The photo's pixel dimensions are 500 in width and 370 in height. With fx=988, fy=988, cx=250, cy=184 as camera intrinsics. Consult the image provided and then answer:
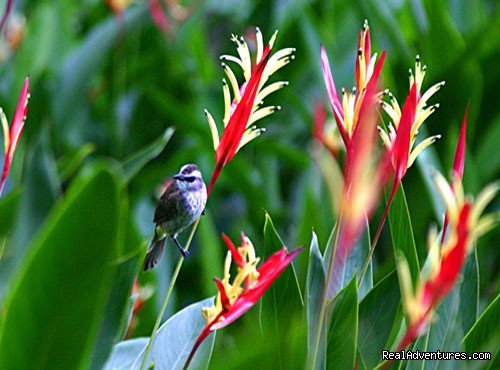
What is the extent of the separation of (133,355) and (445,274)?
17.9 inches

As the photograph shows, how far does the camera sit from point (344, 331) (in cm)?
84

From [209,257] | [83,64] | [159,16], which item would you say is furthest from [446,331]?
[159,16]

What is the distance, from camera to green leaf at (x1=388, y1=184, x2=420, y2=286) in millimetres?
931

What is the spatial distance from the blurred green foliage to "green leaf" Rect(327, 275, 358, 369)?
0.60m

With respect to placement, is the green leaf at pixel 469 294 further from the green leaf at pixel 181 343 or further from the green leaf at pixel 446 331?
the green leaf at pixel 181 343

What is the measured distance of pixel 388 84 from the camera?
2090 millimetres

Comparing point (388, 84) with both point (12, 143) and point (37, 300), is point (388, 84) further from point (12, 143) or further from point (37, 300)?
point (37, 300)

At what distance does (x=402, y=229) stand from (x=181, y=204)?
0.79ft

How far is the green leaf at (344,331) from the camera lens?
831 mm

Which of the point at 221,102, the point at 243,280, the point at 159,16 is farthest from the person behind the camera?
the point at 221,102

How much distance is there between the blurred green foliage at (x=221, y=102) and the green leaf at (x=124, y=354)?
473 mm

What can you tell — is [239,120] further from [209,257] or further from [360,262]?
[209,257]

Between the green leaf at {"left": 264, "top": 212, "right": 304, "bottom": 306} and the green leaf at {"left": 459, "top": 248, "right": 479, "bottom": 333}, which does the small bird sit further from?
the green leaf at {"left": 459, "top": 248, "right": 479, "bottom": 333}

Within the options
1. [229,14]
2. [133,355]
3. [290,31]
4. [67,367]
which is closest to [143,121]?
[290,31]
